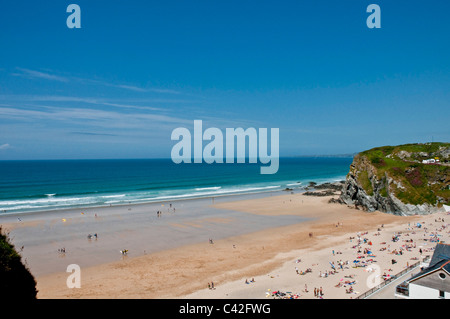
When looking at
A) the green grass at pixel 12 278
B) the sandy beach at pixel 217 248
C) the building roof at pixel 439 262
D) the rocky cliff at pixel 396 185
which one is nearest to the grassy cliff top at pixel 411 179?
the rocky cliff at pixel 396 185

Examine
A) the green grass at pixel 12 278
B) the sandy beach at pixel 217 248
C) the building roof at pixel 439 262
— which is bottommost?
the sandy beach at pixel 217 248

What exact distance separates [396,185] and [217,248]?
119 ft

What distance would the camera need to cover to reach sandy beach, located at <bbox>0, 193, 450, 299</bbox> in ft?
83.0

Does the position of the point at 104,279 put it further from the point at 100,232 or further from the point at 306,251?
the point at 306,251

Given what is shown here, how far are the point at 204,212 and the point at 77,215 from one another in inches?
886

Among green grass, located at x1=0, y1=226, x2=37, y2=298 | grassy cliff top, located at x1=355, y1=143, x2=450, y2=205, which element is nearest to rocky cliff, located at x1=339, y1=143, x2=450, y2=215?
grassy cliff top, located at x1=355, y1=143, x2=450, y2=205

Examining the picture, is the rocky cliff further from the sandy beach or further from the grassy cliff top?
the sandy beach

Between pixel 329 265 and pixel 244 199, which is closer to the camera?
pixel 329 265

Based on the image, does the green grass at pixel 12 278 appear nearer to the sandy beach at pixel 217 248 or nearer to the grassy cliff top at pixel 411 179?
the sandy beach at pixel 217 248

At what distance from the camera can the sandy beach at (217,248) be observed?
2530 centimetres

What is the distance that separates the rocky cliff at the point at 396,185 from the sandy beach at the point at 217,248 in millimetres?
2646
